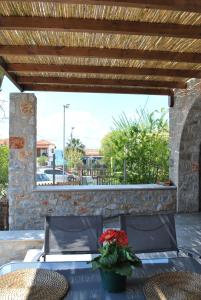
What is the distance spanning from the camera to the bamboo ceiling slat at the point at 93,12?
3299mm

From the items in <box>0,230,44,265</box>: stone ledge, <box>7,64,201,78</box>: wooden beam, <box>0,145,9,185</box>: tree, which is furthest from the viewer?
<box>0,145,9,185</box>: tree

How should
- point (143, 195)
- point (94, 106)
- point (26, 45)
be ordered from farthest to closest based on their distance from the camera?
point (94, 106) → point (143, 195) → point (26, 45)

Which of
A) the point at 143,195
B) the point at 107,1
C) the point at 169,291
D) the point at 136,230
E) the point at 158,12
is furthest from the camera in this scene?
the point at 143,195

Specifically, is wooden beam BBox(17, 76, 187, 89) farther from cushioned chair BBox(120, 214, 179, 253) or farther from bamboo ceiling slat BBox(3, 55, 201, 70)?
cushioned chair BBox(120, 214, 179, 253)

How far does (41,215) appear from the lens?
6285mm

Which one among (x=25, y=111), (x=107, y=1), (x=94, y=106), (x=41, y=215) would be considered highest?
(x=94, y=106)

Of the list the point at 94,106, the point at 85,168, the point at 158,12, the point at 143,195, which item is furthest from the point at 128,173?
the point at 94,106

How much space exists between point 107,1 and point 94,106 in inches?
1816

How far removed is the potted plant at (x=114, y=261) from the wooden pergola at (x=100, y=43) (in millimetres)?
2053

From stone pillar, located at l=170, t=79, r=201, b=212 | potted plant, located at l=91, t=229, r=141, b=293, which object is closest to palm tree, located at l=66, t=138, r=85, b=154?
stone pillar, located at l=170, t=79, r=201, b=212

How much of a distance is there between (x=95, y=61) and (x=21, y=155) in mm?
2384

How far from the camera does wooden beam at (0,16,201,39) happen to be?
350 centimetres

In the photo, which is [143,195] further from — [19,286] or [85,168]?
[19,286]

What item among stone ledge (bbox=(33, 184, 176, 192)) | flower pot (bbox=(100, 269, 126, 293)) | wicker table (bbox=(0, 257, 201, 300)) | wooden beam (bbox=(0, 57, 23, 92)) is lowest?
wicker table (bbox=(0, 257, 201, 300))
